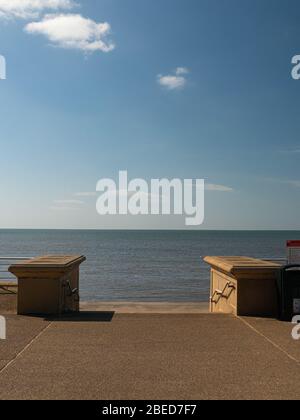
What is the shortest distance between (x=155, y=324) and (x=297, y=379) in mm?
3224

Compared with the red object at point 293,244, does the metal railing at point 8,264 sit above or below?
below

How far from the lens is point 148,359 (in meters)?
5.98

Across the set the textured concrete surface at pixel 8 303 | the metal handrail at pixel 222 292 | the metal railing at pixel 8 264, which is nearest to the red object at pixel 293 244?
the metal handrail at pixel 222 292

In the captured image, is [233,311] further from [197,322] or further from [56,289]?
[56,289]

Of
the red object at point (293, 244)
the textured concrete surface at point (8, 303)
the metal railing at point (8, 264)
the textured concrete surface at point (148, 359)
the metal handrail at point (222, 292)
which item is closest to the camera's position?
the textured concrete surface at point (148, 359)

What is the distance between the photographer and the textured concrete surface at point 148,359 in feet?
15.8

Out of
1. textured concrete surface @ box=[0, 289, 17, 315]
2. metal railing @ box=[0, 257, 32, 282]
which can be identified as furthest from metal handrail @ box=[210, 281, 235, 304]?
metal railing @ box=[0, 257, 32, 282]

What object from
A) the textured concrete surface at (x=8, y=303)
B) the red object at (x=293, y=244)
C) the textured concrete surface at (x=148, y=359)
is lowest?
the textured concrete surface at (x=148, y=359)

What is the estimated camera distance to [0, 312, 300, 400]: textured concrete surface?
15.8ft

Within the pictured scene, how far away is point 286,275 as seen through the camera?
27.9ft

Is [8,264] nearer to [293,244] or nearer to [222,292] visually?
[222,292]

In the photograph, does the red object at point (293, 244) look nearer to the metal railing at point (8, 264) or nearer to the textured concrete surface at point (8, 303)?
the textured concrete surface at point (8, 303)

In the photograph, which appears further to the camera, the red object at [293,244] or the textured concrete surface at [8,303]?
the textured concrete surface at [8,303]
